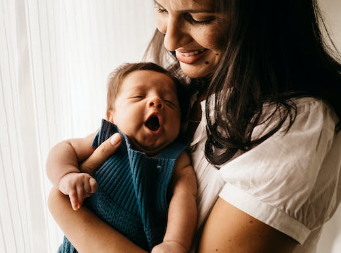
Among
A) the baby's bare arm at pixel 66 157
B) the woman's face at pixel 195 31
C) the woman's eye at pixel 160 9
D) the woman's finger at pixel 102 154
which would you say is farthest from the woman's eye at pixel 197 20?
the baby's bare arm at pixel 66 157

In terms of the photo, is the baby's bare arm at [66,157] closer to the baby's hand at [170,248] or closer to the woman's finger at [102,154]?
the woman's finger at [102,154]

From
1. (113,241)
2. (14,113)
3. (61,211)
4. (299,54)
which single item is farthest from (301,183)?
(14,113)

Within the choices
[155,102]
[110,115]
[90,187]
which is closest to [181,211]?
[90,187]

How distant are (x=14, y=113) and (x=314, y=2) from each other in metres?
0.89

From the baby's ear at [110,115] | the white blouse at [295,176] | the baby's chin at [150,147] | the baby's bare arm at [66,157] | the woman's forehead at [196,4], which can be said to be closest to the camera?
the white blouse at [295,176]

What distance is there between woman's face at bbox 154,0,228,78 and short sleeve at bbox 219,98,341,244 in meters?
0.26

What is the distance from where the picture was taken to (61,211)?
924 millimetres

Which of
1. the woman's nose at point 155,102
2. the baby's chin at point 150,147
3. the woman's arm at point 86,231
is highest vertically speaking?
the woman's nose at point 155,102

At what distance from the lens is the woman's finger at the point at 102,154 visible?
0.97 m

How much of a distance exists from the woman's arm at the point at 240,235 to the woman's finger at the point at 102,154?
34cm

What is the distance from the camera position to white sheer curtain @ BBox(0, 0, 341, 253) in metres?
1.02

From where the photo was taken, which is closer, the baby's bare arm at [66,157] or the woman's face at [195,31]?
the woman's face at [195,31]

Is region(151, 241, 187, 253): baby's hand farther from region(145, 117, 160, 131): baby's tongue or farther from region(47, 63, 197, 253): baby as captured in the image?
region(145, 117, 160, 131): baby's tongue

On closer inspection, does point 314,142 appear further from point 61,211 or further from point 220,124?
point 61,211
